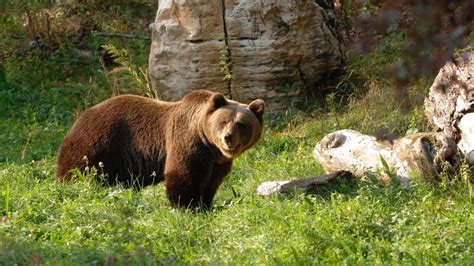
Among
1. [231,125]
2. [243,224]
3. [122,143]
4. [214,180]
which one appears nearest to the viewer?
[243,224]

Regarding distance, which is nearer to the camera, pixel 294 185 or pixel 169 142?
pixel 294 185

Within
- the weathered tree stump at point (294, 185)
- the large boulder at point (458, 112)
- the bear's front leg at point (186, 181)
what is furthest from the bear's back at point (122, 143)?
the large boulder at point (458, 112)

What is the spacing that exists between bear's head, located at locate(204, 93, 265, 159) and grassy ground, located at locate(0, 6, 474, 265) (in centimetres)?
49

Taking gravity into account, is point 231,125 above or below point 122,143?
above

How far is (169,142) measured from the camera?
8789 millimetres

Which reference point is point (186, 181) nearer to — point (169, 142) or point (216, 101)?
point (169, 142)

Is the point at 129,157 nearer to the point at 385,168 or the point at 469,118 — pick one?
the point at 385,168

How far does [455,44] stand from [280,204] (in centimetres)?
415

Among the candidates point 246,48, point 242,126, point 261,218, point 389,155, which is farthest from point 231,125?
point 246,48

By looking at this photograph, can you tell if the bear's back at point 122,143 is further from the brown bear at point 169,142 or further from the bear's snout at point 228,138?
the bear's snout at point 228,138

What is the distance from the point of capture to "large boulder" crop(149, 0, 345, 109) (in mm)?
11672

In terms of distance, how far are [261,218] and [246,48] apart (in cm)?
492

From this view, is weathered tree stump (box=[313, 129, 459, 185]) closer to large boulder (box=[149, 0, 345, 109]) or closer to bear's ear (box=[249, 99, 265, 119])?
bear's ear (box=[249, 99, 265, 119])

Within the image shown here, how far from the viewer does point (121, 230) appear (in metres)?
6.78
